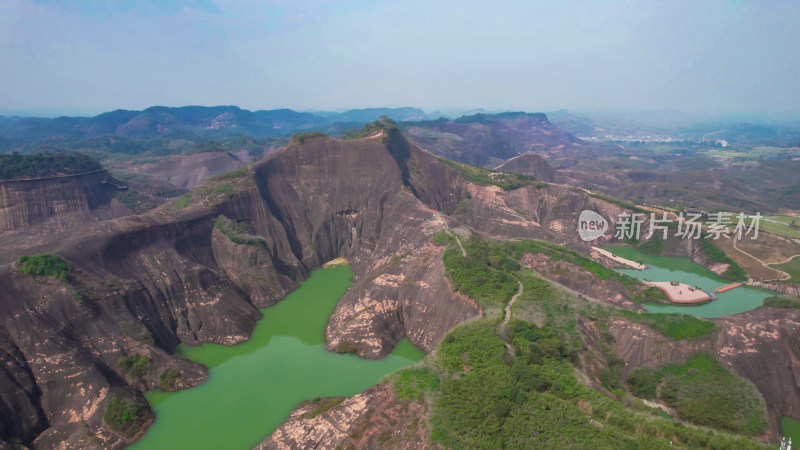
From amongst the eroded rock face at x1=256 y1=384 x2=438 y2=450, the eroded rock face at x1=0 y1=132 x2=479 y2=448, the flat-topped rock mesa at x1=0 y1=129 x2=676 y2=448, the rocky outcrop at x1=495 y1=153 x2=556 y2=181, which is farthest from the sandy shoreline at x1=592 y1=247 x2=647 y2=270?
the rocky outcrop at x1=495 y1=153 x2=556 y2=181

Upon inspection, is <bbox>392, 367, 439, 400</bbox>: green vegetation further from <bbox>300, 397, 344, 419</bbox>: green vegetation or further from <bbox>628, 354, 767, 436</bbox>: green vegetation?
<bbox>628, 354, 767, 436</bbox>: green vegetation

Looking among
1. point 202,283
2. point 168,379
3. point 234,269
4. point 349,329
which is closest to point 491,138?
point 234,269

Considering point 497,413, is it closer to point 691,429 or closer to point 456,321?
point 691,429

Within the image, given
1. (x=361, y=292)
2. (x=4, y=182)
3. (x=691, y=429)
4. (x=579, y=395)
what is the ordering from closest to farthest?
(x=691, y=429) < (x=579, y=395) < (x=361, y=292) < (x=4, y=182)

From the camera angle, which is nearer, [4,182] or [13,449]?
[13,449]

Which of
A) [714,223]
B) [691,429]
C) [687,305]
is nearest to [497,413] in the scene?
[691,429]

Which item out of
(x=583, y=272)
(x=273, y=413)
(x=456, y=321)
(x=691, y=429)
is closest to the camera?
(x=691, y=429)

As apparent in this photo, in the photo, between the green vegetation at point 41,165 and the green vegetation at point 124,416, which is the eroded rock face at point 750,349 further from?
the green vegetation at point 41,165
